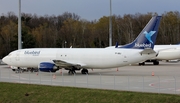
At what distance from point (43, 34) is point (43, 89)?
3492 inches

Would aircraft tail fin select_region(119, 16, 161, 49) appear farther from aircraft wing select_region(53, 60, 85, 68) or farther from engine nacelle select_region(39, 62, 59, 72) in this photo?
engine nacelle select_region(39, 62, 59, 72)

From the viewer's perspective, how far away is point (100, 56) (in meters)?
38.2

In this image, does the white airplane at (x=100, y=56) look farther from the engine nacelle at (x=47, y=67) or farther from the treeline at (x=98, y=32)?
the treeline at (x=98, y=32)

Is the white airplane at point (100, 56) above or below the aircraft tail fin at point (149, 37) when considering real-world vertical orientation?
below

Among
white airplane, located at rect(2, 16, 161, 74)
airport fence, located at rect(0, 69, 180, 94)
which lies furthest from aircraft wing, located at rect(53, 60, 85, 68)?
airport fence, located at rect(0, 69, 180, 94)

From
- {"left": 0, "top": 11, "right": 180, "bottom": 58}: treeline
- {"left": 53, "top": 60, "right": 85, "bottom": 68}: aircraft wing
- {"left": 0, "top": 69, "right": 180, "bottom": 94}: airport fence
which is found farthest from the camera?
{"left": 0, "top": 11, "right": 180, "bottom": 58}: treeline

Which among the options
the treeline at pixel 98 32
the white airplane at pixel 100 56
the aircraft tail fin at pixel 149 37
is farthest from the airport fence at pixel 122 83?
the treeline at pixel 98 32

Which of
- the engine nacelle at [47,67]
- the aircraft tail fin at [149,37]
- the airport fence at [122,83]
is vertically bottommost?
the airport fence at [122,83]

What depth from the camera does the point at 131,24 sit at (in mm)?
112750

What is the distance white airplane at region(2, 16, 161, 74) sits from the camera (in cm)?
3675

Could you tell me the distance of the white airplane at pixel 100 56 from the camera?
121ft

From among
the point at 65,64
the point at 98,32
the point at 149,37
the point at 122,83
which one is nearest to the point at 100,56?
the point at 65,64

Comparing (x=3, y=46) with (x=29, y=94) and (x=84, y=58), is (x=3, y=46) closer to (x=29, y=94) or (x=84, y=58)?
(x=84, y=58)

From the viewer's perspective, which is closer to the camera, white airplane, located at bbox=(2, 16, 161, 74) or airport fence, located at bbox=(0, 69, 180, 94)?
airport fence, located at bbox=(0, 69, 180, 94)
